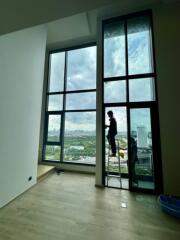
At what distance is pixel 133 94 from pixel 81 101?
1925mm

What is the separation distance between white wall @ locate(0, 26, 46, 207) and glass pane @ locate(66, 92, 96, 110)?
1.45 meters

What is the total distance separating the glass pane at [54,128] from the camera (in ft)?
16.5

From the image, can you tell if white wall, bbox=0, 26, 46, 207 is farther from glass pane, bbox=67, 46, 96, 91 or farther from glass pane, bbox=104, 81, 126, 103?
glass pane, bbox=104, 81, 126, 103

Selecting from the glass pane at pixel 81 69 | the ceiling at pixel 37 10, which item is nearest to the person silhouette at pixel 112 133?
the glass pane at pixel 81 69

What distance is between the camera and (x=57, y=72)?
17.4 ft

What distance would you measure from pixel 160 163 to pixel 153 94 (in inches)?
66.5

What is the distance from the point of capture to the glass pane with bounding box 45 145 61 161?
4.89 metres

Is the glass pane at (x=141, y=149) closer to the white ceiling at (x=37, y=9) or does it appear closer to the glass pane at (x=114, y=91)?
the glass pane at (x=114, y=91)

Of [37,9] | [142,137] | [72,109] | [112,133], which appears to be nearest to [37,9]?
[37,9]

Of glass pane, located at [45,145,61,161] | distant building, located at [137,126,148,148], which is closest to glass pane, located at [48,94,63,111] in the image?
glass pane, located at [45,145,61,161]

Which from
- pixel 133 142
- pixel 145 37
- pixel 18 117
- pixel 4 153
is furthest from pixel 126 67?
pixel 4 153

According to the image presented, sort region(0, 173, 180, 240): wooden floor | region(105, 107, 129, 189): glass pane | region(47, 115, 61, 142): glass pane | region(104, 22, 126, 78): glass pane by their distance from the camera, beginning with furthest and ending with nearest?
region(47, 115, 61, 142): glass pane < region(104, 22, 126, 78): glass pane < region(105, 107, 129, 189): glass pane < region(0, 173, 180, 240): wooden floor

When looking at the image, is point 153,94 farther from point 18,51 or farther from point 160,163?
point 18,51

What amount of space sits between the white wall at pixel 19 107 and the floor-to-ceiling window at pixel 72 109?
4.72ft
